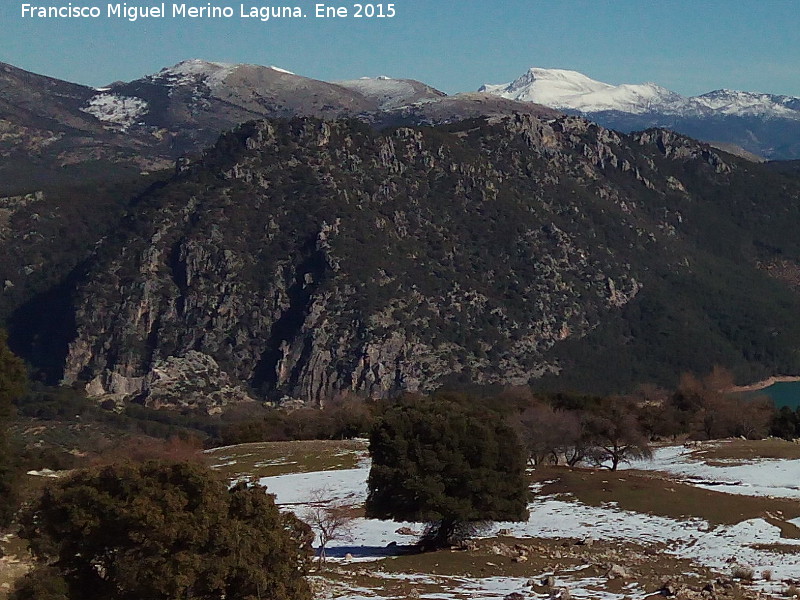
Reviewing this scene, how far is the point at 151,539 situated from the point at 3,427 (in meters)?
17.9

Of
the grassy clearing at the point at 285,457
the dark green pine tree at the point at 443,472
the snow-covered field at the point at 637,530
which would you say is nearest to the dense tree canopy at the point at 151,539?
the snow-covered field at the point at 637,530

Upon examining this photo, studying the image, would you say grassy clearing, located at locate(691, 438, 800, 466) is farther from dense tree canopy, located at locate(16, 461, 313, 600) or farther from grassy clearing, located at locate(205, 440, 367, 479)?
dense tree canopy, located at locate(16, 461, 313, 600)

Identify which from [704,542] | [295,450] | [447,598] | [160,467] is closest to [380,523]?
[704,542]

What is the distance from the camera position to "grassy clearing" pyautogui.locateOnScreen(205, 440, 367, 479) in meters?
71.4

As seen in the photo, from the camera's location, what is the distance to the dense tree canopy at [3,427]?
3694 centimetres

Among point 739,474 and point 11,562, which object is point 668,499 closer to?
point 739,474

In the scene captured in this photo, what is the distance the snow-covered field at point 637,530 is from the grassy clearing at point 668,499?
0.77m

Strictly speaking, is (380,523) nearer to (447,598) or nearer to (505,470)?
(505,470)

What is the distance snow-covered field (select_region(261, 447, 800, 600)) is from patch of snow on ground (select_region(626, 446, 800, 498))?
53 mm

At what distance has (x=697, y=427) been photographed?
89188 millimetres

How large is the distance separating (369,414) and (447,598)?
68.5 metres

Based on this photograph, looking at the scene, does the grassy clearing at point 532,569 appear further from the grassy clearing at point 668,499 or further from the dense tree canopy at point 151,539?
the dense tree canopy at point 151,539

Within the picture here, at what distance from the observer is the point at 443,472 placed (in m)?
42.4

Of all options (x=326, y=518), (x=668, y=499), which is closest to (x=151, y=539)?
(x=326, y=518)
